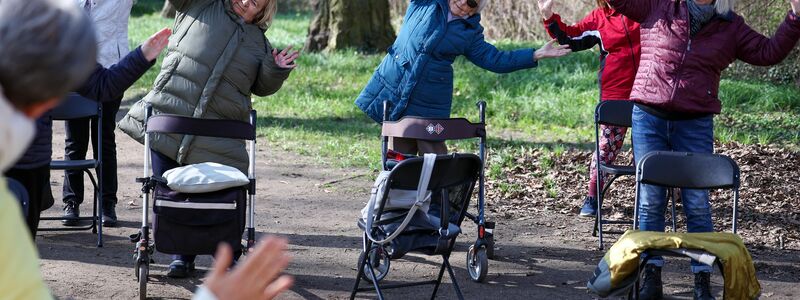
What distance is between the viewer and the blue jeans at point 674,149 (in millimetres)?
6355

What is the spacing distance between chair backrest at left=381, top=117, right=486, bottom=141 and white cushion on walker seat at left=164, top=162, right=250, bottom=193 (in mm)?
1017

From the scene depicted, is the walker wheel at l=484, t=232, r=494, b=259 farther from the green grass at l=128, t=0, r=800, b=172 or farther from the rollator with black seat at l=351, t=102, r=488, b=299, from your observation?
the green grass at l=128, t=0, r=800, b=172

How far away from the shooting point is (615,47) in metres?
8.28

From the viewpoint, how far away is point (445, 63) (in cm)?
700

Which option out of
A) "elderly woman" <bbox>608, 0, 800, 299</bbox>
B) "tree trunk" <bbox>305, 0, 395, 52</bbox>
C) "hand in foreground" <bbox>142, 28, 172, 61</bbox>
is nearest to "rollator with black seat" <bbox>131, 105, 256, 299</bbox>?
"hand in foreground" <bbox>142, 28, 172, 61</bbox>

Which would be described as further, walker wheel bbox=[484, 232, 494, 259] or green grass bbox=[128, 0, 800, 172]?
green grass bbox=[128, 0, 800, 172]

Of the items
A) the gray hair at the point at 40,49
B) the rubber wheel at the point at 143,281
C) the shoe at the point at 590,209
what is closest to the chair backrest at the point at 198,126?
the rubber wheel at the point at 143,281

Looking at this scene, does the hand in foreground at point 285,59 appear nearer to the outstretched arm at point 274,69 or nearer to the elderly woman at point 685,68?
the outstretched arm at point 274,69

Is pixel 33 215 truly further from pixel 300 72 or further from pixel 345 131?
pixel 300 72

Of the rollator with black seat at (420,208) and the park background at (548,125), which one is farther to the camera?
the park background at (548,125)

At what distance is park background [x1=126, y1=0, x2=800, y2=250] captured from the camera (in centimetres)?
888

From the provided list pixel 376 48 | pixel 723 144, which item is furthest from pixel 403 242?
pixel 376 48

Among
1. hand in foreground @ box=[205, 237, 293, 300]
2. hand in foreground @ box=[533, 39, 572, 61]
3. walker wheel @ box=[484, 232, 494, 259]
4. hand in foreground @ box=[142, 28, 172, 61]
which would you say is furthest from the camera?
walker wheel @ box=[484, 232, 494, 259]

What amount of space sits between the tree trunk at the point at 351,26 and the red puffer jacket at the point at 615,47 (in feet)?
31.3
